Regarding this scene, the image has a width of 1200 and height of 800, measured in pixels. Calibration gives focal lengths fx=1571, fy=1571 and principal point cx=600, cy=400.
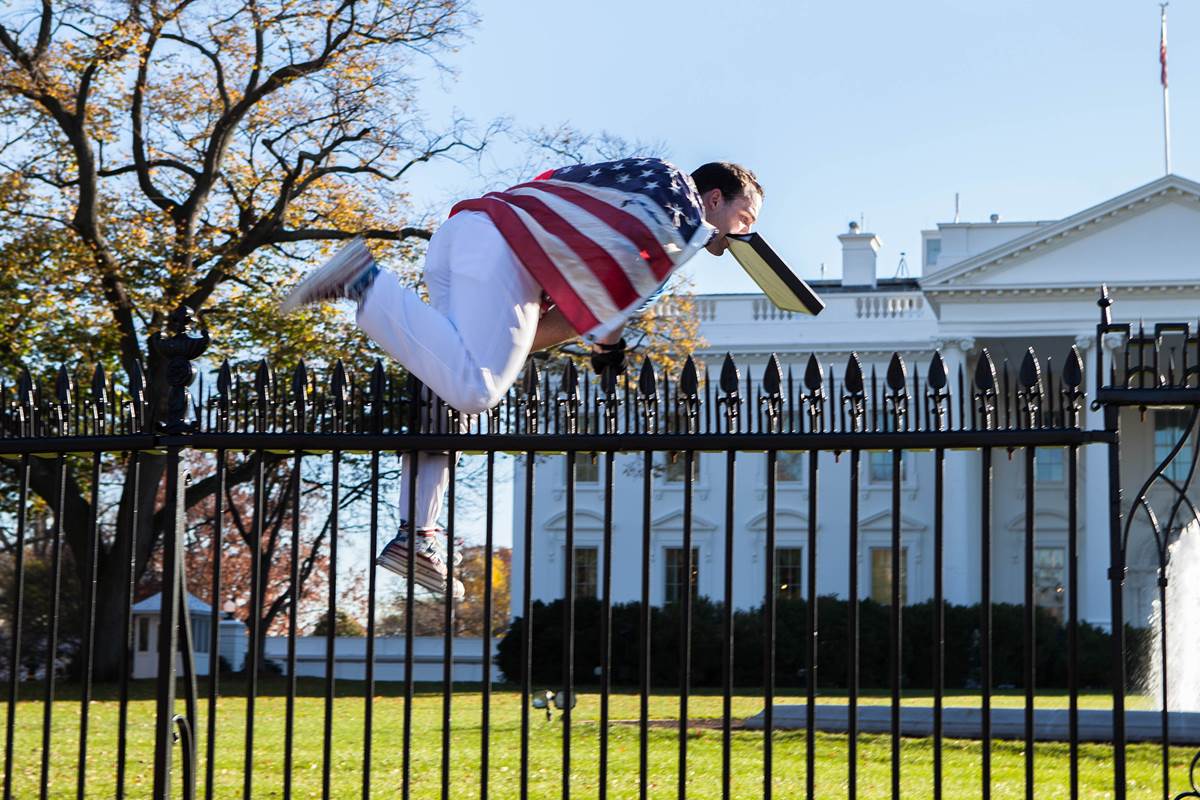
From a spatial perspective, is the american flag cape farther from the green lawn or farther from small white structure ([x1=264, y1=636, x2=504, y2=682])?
small white structure ([x1=264, y1=636, x2=504, y2=682])

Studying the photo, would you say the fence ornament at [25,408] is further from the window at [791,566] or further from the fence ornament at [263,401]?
the window at [791,566]

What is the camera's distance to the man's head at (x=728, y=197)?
4250 millimetres

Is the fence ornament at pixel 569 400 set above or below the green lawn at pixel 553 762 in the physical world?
above

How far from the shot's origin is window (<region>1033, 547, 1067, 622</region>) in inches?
1649

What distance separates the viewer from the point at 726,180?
4.25m

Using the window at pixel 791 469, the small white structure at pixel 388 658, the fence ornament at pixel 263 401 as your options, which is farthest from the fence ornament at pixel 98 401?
the window at pixel 791 469

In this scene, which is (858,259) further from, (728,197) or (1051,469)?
(728,197)

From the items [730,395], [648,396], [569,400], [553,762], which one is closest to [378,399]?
[569,400]

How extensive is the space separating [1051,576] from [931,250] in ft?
36.7

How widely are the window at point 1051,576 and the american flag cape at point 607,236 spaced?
38.5 meters

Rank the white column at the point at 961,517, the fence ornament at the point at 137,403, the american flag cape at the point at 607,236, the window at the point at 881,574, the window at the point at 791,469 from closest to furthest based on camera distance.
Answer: the american flag cape at the point at 607,236, the fence ornament at the point at 137,403, the white column at the point at 961,517, the window at the point at 881,574, the window at the point at 791,469

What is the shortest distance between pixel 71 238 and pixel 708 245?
776 inches

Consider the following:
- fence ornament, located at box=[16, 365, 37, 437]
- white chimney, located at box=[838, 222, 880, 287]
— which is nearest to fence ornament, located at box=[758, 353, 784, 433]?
fence ornament, located at box=[16, 365, 37, 437]

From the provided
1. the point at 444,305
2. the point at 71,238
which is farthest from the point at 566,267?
the point at 71,238
